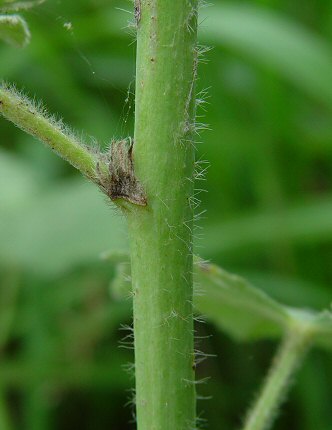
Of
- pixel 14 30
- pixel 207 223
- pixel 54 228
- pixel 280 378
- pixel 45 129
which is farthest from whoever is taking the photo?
pixel 207 223

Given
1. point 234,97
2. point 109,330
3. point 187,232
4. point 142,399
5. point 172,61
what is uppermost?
point 234,97

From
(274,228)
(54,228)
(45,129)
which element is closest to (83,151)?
(45,129)

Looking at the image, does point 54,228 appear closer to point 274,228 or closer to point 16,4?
point 274,228

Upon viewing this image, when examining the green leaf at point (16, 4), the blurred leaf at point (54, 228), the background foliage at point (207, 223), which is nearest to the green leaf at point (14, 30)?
the green leaf at point (16, 4)

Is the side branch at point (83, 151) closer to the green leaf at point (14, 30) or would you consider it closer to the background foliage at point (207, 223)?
the green leaf at point (14, 30)

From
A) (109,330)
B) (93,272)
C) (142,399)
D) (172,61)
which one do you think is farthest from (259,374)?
(172,61)

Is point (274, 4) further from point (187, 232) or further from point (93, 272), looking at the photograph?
point (187, 232)
